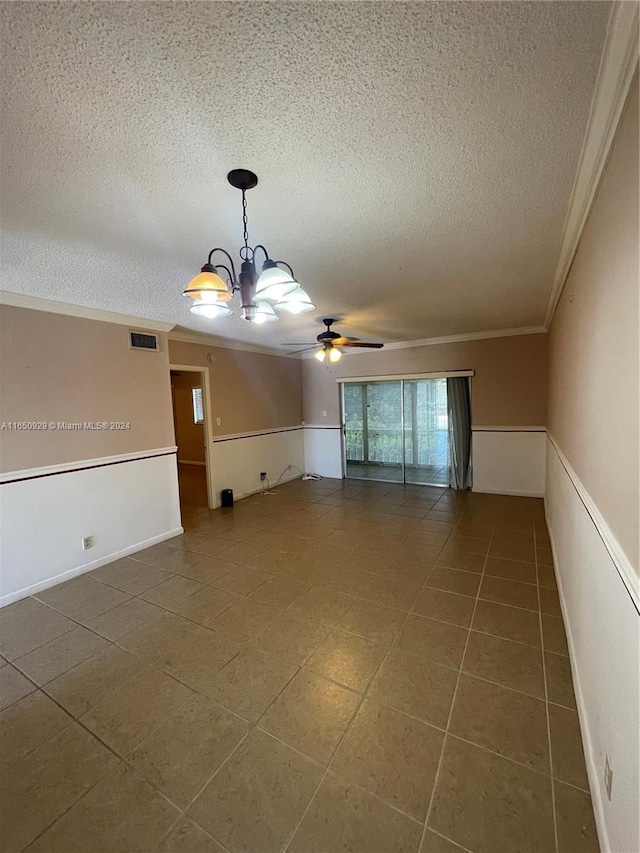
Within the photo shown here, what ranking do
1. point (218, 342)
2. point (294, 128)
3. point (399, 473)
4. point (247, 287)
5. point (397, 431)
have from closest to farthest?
point (294, 128) → point (247, 287) → point (218, 342) → point (397, 431) → point (399, 473)

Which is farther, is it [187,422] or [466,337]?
[187,422]

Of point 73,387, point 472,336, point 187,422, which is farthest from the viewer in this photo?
point 187,422

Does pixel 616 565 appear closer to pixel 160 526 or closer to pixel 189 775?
pixel 189 775

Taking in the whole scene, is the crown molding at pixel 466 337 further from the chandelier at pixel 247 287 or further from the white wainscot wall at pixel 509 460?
the chandelier at pixel 247 287

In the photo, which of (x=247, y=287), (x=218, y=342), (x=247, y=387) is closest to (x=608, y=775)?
(x=247, y=287)

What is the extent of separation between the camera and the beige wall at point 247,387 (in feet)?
17.2

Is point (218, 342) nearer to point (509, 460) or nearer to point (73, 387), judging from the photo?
point (73, 387)

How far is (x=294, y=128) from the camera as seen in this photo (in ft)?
4.11

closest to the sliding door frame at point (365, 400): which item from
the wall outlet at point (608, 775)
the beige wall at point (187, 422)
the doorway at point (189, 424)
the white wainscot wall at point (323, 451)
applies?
the white wainscot wall at point (323, 451)

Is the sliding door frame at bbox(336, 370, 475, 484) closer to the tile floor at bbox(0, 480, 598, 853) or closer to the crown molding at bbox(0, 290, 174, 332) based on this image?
the tile floor at bbox(0, 480, 598, 853)

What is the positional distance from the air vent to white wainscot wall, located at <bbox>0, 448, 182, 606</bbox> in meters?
1.23

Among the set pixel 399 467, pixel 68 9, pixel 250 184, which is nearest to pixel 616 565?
pixel 250 184

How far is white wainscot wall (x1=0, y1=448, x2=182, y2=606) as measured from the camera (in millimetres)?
2936

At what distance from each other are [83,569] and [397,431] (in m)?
5.30
